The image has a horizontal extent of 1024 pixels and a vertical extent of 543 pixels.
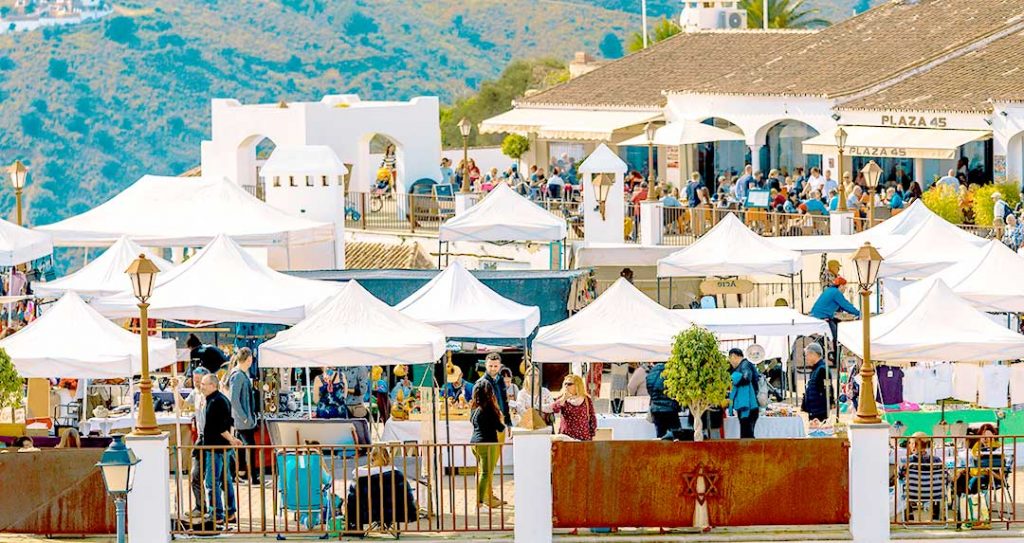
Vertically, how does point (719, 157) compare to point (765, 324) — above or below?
above

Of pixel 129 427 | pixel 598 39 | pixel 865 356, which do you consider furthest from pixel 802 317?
pixel 598 39

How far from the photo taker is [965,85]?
138 feet

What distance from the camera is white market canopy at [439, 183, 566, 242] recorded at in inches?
1242

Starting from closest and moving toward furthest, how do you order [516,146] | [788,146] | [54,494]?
[54,494]
[788,146]
[516,146]

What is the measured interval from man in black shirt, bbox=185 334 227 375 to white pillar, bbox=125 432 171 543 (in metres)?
4.97

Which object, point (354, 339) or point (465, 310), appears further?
point (465, 310)

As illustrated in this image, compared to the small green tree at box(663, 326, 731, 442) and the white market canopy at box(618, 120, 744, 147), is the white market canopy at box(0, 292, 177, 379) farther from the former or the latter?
the white market canopy at box(618, 120, 744, 147)

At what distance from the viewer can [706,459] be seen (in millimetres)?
19406

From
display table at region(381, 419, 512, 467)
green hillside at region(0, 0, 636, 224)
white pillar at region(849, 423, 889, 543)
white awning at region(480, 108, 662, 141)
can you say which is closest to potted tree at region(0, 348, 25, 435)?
display table at region(381, 419, 512, 467)

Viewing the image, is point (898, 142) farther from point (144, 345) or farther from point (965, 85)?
point (144, 345)

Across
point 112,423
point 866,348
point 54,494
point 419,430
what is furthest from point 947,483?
point 112,423

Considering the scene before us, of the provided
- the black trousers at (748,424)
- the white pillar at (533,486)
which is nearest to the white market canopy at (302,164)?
the black trousers at (748,424)

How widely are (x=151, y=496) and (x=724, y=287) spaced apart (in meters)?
12.2

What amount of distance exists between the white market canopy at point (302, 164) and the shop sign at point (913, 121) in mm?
10987
